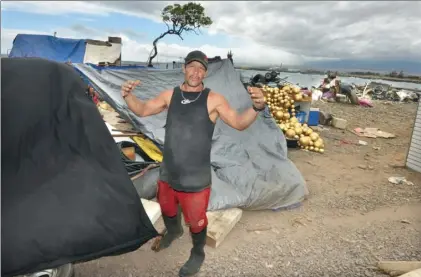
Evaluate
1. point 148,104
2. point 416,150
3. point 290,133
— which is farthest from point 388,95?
point 148,104

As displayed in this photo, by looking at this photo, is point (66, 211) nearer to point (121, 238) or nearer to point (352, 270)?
point (121, 238)

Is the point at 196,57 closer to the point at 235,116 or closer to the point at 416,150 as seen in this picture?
the point at 235,116

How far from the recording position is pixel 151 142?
6285 millimetres

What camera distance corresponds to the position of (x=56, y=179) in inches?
71.5

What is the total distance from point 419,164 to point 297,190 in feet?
14.7

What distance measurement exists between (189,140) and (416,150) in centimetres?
722

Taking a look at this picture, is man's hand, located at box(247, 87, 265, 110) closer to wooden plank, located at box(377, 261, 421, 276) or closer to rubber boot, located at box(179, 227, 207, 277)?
rubber boot, located at box(179, 227, 207, 277)

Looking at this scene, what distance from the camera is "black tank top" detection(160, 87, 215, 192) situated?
3318 mm

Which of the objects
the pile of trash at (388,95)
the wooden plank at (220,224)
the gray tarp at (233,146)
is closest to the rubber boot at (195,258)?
the wooden plank at (220,224)

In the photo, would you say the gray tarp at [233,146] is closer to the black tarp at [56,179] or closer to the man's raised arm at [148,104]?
the man's raised arm at [148,104]

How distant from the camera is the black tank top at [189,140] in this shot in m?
3.32

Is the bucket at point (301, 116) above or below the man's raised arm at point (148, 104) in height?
below

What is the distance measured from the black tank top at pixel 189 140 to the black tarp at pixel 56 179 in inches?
48.5

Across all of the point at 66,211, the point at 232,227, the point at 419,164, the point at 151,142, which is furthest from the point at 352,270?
the point at 419,164
